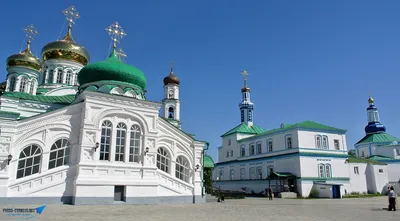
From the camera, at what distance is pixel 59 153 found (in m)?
15.1

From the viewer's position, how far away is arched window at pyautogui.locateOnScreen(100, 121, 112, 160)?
51.4 feet

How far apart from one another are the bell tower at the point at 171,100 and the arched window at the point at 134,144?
10.2 m

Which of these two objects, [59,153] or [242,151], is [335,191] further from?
[59,153]

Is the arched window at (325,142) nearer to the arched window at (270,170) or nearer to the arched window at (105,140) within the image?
the arched window at (270,170)

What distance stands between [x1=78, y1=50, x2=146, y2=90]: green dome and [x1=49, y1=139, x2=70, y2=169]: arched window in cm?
444

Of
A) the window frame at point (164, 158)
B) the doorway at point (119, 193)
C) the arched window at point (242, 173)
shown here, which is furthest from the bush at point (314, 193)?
the doorway at point (119, 193)

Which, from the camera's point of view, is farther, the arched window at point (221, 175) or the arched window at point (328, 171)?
the arched window at point (221, 175)

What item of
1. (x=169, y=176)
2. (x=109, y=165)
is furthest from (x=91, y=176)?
(x=169, y=176)

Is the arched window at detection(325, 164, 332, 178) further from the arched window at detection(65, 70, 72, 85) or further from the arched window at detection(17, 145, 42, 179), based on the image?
the arched window at detection(17, 145, 42, 179)

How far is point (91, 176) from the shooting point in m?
14.8

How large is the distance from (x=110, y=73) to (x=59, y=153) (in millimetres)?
5395

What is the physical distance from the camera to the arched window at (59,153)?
14908mm

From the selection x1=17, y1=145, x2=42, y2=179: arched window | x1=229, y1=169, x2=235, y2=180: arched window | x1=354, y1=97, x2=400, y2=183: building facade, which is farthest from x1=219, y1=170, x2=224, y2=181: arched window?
x1=17, y1=145, x2=42, y2=179: arched window

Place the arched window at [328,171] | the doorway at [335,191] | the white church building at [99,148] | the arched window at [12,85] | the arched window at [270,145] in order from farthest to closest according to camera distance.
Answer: the arched window at [270,145] < the arched window at [328,171] < the doorway at [335,191] < the arched window at [12,85] < the white church building at [99,148]
